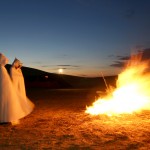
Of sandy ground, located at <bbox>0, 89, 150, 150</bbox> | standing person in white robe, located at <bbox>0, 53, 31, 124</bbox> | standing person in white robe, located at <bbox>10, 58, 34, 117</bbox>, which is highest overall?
standing person in white robe, located at <bbox>10, 58, 34, 117</bbox>

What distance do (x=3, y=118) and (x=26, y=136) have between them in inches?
98.4

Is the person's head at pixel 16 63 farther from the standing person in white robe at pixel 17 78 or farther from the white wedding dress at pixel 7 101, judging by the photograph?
the white wedding dress at pixel 7 101

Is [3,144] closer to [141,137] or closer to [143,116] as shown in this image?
[141,137]

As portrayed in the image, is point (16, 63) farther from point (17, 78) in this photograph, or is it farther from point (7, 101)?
point (7, 101)

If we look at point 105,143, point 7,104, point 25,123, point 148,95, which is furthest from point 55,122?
point 148,95

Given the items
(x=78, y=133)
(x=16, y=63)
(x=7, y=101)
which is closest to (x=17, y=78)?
(x=16, y=63)

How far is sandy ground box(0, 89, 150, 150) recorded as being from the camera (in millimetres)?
9023

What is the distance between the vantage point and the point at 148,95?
781 inches

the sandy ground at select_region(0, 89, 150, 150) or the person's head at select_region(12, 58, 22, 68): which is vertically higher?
the person's head at select_region(12, 58, 22, 68)

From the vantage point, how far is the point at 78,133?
427 inches

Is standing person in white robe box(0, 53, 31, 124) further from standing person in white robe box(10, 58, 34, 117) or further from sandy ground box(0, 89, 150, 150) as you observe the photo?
standing person in white robe box(10, 58, 34, 117)

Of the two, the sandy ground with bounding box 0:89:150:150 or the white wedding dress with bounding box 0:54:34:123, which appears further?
the white wedding dress with bounding box 0:54:34:123

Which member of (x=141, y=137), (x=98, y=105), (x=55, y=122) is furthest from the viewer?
(x=98, y=105)

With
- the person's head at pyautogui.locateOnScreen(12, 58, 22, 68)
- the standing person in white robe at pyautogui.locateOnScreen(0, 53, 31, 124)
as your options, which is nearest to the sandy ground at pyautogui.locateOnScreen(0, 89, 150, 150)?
the standing person in white robe at pyautogui.locateOnScreen(0, 53, 31, 124)
